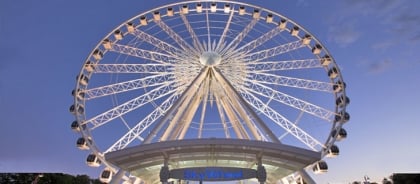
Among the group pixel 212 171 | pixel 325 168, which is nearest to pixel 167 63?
pixel 212 171

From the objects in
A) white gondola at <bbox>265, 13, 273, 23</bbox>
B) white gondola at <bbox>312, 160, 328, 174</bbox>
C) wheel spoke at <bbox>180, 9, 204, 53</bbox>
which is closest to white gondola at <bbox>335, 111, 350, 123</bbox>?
white gondola at <bbox>312, 160, 328, 174</bbox>

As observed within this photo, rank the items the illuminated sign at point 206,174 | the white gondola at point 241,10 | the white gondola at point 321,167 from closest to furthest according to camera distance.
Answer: the illuminated sign at point 206,174
the white gondola at point 321,167
the white gondola at point 241,10

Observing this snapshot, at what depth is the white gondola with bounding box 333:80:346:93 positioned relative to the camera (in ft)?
80.2

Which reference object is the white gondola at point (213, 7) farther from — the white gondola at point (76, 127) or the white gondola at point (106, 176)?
the white gondola at point (106, 176)

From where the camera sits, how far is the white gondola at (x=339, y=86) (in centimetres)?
2444

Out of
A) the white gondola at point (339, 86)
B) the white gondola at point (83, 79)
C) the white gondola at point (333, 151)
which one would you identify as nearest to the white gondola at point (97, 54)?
the white gondola at point (83, 79)

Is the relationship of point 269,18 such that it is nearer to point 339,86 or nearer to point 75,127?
point 339,86

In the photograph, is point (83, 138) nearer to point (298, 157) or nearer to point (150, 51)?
point (150, 51)

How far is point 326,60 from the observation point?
25125mm

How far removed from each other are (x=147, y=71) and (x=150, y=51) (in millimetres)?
1367

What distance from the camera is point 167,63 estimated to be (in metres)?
25.0

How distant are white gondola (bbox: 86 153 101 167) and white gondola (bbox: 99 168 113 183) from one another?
0.65 m

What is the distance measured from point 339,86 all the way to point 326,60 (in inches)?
79.5

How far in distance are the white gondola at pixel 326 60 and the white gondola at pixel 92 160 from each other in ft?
54.0
